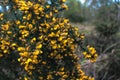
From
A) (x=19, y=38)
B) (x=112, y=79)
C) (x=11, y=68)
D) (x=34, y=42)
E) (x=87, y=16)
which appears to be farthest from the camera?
(x=87, y=16)

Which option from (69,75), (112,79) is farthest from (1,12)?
(112,79)

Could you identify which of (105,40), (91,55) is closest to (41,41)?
(91,55)

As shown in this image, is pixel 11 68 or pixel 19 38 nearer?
pixel 19 38

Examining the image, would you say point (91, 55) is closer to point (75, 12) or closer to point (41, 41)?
point (41, 41)

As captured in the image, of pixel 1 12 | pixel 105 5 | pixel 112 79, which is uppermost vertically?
pixel 1 12

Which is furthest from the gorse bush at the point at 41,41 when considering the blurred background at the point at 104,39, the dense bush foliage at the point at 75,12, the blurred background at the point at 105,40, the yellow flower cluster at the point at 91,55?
the dense bush foliage at the point at 75,12

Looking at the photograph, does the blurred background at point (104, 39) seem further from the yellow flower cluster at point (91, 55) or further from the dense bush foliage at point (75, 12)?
the dense bush foliage at point (75, 12)

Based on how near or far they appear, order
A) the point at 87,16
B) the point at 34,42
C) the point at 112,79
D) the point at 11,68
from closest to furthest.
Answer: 1. the point at 34,42
2. the point at 11,68
3. the point at 112,79
4. the point at 87,16

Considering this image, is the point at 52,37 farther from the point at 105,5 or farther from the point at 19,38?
the point at 105,5

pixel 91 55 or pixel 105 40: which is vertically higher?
pixel 91 55
